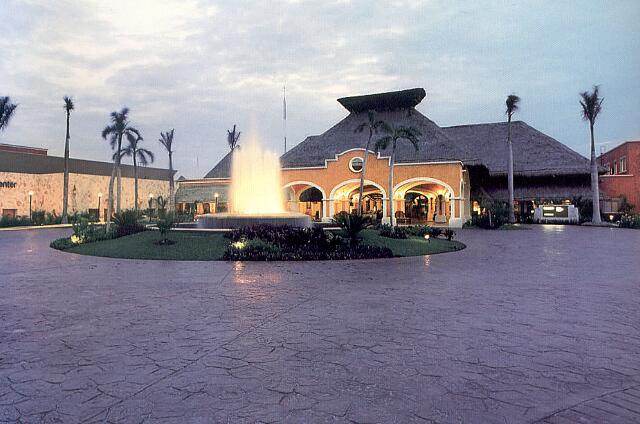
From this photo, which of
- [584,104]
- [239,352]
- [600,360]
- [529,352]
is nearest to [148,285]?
[239,352]

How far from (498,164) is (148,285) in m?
47.9

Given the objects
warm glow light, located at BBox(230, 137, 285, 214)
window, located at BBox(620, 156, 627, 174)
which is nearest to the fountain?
warm glow light, located at BBox(230, 137, 285, 214)

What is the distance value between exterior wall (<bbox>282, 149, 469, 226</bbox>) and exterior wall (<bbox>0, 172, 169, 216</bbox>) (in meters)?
21.5

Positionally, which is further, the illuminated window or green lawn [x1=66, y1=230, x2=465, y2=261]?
the illuminated window

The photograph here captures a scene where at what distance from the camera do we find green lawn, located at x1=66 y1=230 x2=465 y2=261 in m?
15.5

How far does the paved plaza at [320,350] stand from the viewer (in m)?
3.82

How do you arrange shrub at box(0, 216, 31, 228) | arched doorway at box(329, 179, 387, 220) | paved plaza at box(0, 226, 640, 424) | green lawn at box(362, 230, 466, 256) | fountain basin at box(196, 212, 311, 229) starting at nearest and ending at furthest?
paved plaza at box(0, 226, 640, 424) → green lawn at box(362, 230, 466, 256) → fountain basin at box(196, 212, 311, 229) → shrub at box(0, 216, 31, 228) → arched doorway at box(329, 179, 387, 220)

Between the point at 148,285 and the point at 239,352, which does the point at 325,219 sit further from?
the point at 239,352

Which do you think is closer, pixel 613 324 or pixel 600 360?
pixel 600 360

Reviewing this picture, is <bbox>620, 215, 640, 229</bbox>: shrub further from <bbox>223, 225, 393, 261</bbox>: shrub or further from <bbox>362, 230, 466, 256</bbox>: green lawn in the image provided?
<bbox>223, 225, 393, 261</bbox>: shrub

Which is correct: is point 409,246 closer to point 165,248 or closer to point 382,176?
point 165,248

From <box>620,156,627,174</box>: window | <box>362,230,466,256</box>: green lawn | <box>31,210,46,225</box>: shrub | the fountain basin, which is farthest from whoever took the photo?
<box>620,156,627,174</box>: window

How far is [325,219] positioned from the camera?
136 feet

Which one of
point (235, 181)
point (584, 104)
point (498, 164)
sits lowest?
point (235, 181)
